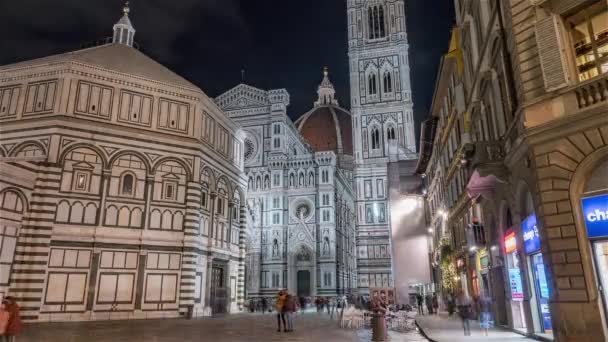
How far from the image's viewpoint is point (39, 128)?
22734 millimetres

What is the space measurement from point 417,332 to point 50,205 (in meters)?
17.5

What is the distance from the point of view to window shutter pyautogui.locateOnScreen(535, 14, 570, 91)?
9.93 metres

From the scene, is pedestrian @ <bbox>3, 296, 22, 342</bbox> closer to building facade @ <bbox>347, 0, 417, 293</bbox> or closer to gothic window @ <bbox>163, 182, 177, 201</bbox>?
gothic window @ <bbox>163, 182, 177, 201</bbox>

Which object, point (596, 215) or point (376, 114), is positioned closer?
point (596, 215)

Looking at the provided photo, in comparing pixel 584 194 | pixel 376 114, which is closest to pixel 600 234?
pixel 584 194

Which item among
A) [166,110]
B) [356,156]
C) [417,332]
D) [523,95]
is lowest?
[417,332]

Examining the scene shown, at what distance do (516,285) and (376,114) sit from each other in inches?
2096

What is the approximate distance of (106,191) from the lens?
74.6 feet

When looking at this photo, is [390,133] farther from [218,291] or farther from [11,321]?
[11,321]

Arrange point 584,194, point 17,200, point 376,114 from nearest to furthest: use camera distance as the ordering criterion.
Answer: point 584,194 < point 17,200 < point 376,114

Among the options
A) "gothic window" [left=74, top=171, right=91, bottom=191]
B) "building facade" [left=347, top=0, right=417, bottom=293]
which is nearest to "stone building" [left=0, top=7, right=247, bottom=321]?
"gothic window" [left=74, top=171, right=91, bottom=191]

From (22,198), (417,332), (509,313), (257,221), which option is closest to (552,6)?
(509,313)

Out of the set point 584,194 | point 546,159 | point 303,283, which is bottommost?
point 303,283

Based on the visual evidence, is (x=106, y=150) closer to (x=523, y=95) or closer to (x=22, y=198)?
(x=22, y=198)
